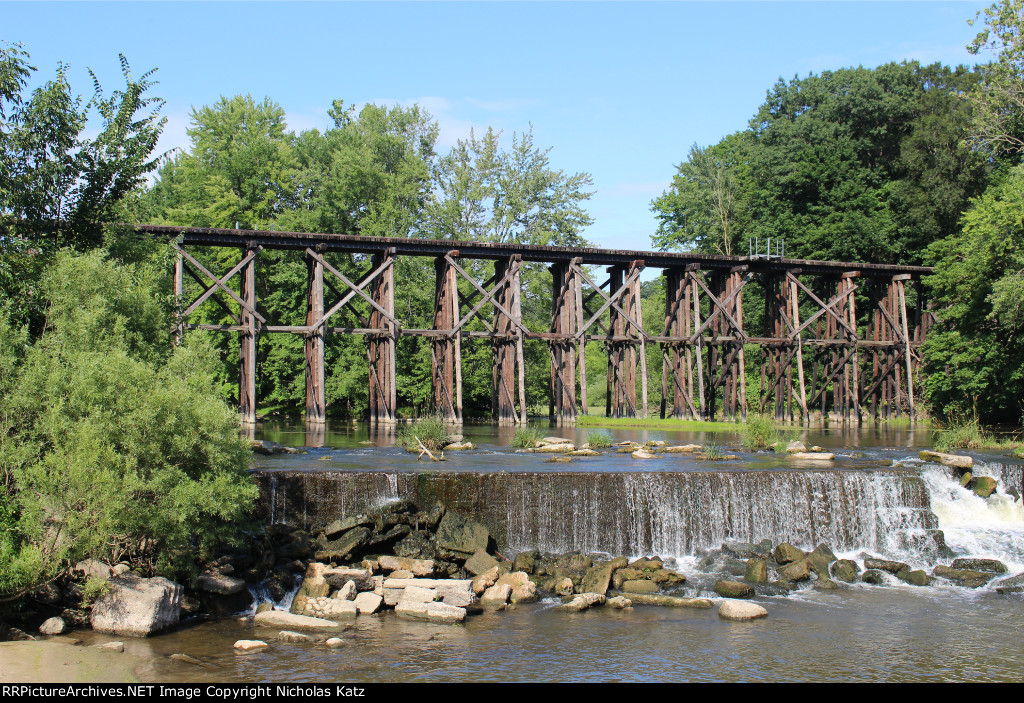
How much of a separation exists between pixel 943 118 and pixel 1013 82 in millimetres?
9892

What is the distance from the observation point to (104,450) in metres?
10.9

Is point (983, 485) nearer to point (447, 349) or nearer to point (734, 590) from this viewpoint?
point (734, 590)

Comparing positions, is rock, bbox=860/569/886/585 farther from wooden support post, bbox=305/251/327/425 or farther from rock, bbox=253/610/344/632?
wooden support post, bbox=305/251/327/425

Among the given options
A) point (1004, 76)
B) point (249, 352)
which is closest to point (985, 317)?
point (1004, 76)

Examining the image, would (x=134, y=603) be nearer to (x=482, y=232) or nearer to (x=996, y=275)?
(x=996, y=275)

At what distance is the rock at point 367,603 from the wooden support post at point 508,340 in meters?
18.9

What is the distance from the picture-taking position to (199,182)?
40.6 m

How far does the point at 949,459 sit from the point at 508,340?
17.2 m

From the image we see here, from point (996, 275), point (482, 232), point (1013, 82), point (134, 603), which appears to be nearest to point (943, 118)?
point (1013, 82)

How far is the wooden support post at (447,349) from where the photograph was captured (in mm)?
30312

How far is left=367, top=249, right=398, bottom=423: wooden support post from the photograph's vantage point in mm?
29484

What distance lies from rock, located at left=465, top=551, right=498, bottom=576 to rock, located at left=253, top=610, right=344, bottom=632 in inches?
106

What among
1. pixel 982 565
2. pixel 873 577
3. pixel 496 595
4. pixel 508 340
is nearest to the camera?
pixel 496 595

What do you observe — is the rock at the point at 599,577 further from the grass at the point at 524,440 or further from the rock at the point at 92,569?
the grass at the point at 524,440
